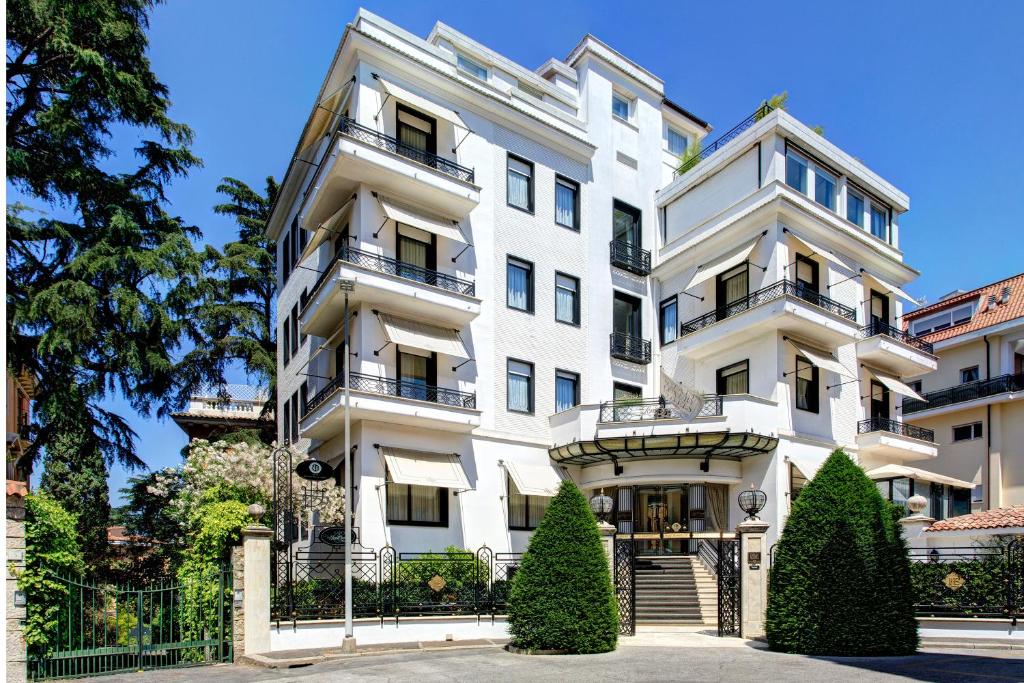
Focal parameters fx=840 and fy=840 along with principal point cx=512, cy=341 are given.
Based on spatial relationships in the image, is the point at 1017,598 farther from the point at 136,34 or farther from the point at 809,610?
the point at 136,34

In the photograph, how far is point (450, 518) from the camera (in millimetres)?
25031

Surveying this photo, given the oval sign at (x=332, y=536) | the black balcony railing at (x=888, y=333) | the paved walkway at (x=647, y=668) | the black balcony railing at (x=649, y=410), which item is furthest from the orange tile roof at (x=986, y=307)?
the oval sign at (x=332, y=536)

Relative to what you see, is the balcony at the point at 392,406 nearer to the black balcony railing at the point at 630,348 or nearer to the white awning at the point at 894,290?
the black balcony railing at the point at 630,348

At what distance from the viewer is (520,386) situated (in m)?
27.7

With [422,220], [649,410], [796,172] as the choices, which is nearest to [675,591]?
[649,410]

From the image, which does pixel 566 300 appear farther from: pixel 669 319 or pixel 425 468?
pixel 425 468

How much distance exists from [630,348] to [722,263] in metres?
4.55

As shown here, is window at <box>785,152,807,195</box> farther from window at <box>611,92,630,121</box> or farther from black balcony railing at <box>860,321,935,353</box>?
window at <box>611,92,630,121</box>

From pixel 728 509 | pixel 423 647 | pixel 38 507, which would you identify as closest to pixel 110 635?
pixel 38 507

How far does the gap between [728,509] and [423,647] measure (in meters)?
11.9

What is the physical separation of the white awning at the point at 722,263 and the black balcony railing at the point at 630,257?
2.46 metres

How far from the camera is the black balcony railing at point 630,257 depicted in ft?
102

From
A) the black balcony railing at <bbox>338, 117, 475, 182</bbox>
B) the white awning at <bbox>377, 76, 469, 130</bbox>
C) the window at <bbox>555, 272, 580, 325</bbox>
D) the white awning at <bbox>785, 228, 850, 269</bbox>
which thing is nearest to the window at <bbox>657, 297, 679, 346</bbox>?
the window at <bbox>555, 272, 580, 325</bbox>

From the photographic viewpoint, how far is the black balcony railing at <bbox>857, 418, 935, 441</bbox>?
29.8 meters
